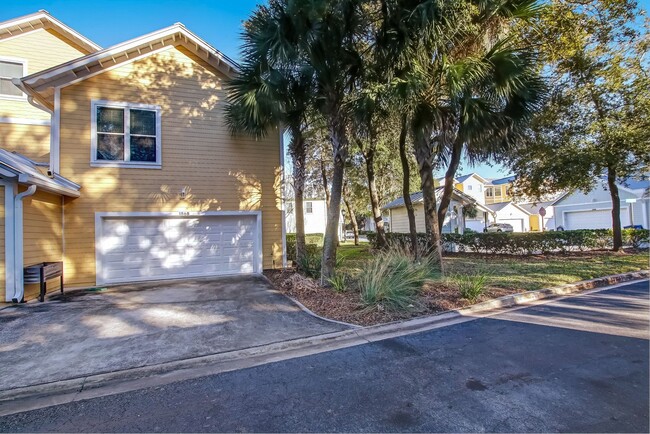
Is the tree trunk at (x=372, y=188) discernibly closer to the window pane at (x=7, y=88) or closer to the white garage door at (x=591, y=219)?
the window pane at (x=7, y=88)

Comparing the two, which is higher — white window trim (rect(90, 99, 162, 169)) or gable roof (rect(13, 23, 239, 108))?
gable roof (rect(13, 23, 239, 108))

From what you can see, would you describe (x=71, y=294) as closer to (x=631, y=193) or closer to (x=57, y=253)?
(x=57, y=253)

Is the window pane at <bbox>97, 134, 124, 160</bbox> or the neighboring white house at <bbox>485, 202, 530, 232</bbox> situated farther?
the neighboring white house at <bbox>485, 202, 530, 232</bbox>

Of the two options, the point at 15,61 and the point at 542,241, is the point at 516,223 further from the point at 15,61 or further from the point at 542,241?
the point at 15,61

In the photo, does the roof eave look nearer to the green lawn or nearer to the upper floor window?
the upper floor window

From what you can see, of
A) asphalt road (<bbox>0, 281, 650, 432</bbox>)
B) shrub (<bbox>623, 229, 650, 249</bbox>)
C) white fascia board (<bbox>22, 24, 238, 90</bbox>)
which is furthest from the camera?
shrub (<bbox>623, 229, 650, 249</bbox>)

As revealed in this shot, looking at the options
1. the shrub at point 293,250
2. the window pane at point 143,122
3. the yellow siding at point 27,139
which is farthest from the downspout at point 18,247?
the shrub at point 293,250

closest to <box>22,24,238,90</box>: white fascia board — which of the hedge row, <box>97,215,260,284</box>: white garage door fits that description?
<box>97,215,260,284</box>: white garage door

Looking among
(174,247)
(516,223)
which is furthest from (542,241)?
(516,223)

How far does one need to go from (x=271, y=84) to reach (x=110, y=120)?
211 inches

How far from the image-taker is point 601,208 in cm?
2711

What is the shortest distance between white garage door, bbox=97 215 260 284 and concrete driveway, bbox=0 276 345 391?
5.35ft

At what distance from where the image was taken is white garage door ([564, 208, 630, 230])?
88.2 ft

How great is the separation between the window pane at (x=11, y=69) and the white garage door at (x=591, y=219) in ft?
121
